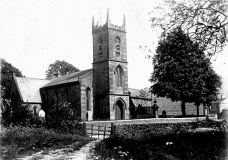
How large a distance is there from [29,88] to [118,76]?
16530 millimetres

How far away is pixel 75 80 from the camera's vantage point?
39938 mm

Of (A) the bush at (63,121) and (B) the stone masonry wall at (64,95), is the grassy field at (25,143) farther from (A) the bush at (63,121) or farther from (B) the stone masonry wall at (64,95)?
(B) the stone masonry wall at (64,95)

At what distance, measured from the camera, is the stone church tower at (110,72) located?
40.0 meters

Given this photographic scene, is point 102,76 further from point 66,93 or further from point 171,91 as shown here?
point 171,91

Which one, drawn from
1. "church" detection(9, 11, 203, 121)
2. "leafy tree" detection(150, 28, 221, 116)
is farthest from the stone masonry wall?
"leafy tree" detection(150, 28, 221, 116)

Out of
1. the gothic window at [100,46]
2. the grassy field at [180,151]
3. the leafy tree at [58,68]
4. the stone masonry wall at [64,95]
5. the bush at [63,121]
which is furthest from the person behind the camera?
the leafy tree at [58,68]

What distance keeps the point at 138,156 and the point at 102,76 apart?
31169mm

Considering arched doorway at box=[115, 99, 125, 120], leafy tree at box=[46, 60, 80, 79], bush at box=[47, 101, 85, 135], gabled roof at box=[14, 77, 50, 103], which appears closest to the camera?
bush at box=[47, 101, 85, 135]

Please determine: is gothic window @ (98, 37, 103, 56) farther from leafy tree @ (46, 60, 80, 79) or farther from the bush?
leafy tree @ (46, 60, 80, 79)

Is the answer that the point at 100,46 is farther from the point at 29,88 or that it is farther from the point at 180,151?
the point at 180,151

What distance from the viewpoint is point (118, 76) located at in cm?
4153

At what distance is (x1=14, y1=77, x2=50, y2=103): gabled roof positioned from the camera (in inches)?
1865

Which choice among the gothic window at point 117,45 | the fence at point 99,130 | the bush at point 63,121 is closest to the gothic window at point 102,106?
the gothic window at point 117,45

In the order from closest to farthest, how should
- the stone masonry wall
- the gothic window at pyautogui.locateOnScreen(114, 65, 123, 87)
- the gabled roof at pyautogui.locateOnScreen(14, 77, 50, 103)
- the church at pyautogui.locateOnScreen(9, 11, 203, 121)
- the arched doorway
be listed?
1. the stone masonry wall
2. the church at pyautogui.locateOnScreen(9, 11, 203, 121)
3. the arched doorway
4. the gothic window at pyautogui.locateOnScreen(114, 65, 123, 87)
5. the gabled roof at pyautogui.locateOnScreen(14, 77, 50, 103)
